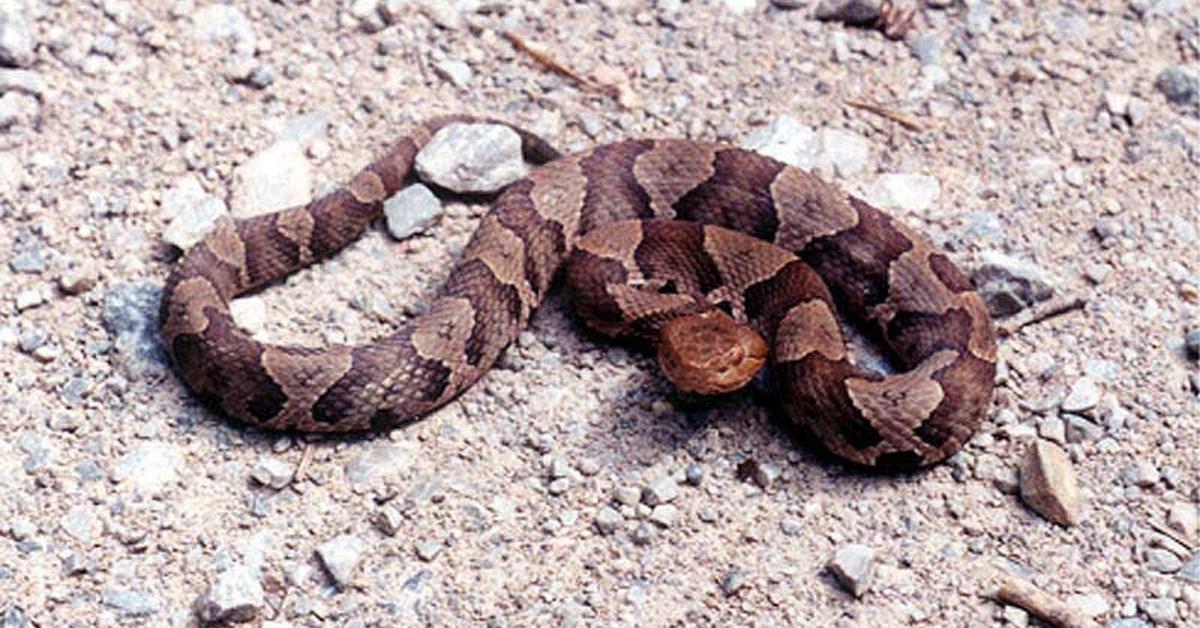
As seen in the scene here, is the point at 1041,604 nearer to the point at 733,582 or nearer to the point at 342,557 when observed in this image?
the point at 733,582

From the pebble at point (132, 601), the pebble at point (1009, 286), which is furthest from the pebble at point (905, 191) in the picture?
the pebble at point (132, 601)

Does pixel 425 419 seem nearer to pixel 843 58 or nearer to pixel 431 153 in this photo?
pixel 431 153

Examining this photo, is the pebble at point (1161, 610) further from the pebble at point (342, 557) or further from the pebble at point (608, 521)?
the pebble at point (342, 557)

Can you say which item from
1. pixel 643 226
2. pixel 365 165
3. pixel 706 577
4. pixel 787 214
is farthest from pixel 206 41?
pixel 706 577

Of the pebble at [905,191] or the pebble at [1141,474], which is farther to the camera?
the pebble at [905,191]

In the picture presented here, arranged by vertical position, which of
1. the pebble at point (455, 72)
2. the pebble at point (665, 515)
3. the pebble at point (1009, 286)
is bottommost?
the pebble at point (665, 515)

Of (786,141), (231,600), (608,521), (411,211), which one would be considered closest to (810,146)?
(786,141)
